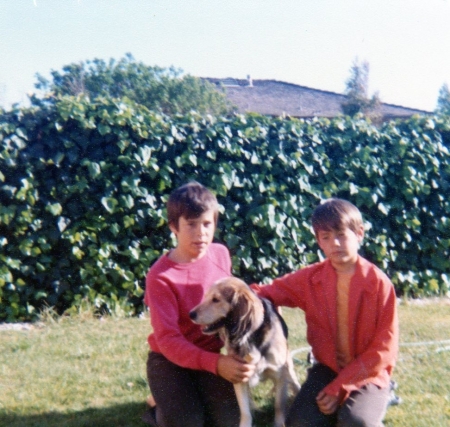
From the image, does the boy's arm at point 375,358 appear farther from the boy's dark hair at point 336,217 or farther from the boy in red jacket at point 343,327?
the boy's dark hair at point 336,217

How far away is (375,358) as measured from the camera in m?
3.09

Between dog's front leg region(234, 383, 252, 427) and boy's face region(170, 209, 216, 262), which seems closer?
dog's front leg region(234, 383, 252, 427)

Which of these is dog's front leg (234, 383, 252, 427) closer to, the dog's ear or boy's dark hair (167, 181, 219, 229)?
the dog's ear

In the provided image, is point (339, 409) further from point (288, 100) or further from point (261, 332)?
point (288, 100)

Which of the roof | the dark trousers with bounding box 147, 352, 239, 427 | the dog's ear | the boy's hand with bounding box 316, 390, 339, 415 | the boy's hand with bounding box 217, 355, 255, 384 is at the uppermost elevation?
the roof

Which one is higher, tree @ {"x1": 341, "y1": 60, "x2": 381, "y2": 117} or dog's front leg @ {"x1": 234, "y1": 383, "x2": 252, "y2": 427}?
tree @ {"x1": 341, "y1": 60, "x2": 381, "y2": 117}

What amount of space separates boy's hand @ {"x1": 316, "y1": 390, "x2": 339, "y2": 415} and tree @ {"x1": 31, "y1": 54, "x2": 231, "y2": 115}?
46.7 m

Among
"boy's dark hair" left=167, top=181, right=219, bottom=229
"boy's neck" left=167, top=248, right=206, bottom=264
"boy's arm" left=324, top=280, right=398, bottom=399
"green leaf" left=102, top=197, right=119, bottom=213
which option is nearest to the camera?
"boy's arm" left=324, top=280, right=398, bottom=399

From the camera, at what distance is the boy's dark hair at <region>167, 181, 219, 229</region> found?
3.33 meters

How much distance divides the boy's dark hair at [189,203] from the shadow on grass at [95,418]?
4.24 ft

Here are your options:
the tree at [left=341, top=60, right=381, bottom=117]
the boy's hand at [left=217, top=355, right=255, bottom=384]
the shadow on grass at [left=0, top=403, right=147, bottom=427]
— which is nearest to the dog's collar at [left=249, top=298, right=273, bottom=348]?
the boy's hand at [left=217, top=355, right=255, bottom=384]

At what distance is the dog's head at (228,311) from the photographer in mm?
3021

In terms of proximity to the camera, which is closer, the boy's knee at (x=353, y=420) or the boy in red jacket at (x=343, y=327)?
the boy's knee at (x=353, y=420)

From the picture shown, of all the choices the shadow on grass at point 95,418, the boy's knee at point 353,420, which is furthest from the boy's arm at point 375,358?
the shadow on grass at point 95,418
